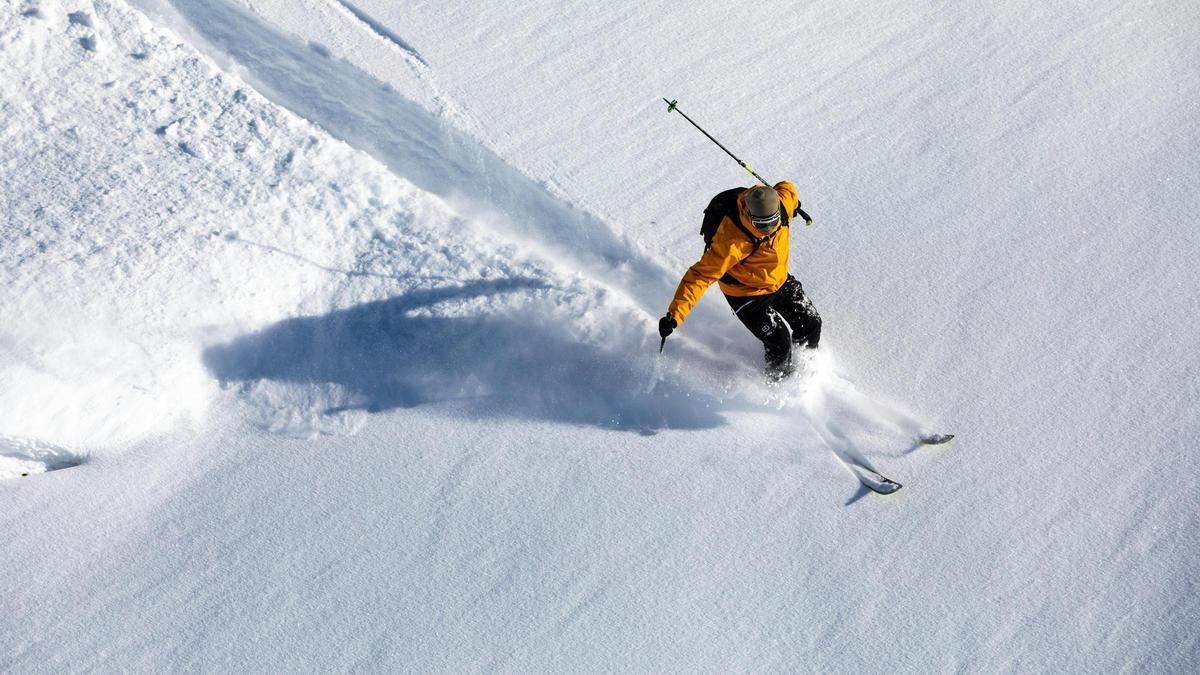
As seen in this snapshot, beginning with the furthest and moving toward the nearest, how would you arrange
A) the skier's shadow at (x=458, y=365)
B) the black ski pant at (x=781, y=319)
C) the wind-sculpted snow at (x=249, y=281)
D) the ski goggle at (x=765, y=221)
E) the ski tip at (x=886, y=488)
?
the skier's shadow at (x=458, y=365)
the wind-sculpted snow at (x=249, y=281)
the black ski pant at (x=781, y=319)
the ski tip at (x=886, y=488)
the ski goggle at (x=765, y=221)

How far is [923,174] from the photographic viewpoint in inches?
207

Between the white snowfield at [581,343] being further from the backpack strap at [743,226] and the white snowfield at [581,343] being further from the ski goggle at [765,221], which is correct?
the ski goggle at [765,221]

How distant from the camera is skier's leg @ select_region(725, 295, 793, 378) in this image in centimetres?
434

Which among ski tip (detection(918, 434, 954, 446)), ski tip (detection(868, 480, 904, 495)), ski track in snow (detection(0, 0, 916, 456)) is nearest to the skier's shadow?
ski track in snow (detection(0, 0, 916, 456))

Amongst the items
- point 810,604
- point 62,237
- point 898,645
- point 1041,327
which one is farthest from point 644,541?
point 62,237

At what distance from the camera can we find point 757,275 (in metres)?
4.18

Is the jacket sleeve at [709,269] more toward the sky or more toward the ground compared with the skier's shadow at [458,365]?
more toward the sky

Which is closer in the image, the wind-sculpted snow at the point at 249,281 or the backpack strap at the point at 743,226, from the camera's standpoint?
the backpack strap at the point at 743,226

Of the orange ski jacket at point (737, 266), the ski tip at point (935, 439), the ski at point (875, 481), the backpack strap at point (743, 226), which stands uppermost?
the backpack strap at point (743, 226)

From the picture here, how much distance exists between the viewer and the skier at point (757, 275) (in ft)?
12.9

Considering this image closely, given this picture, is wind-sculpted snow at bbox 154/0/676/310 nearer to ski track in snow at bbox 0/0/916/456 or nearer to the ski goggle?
ski track in snow at bbox 0/0/916/456

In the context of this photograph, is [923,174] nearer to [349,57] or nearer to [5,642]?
[349,57]

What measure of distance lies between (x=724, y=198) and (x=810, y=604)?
1933mm

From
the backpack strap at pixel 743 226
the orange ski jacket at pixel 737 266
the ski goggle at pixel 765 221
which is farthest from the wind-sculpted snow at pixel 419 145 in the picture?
the ski goggle at pixel 765 221
